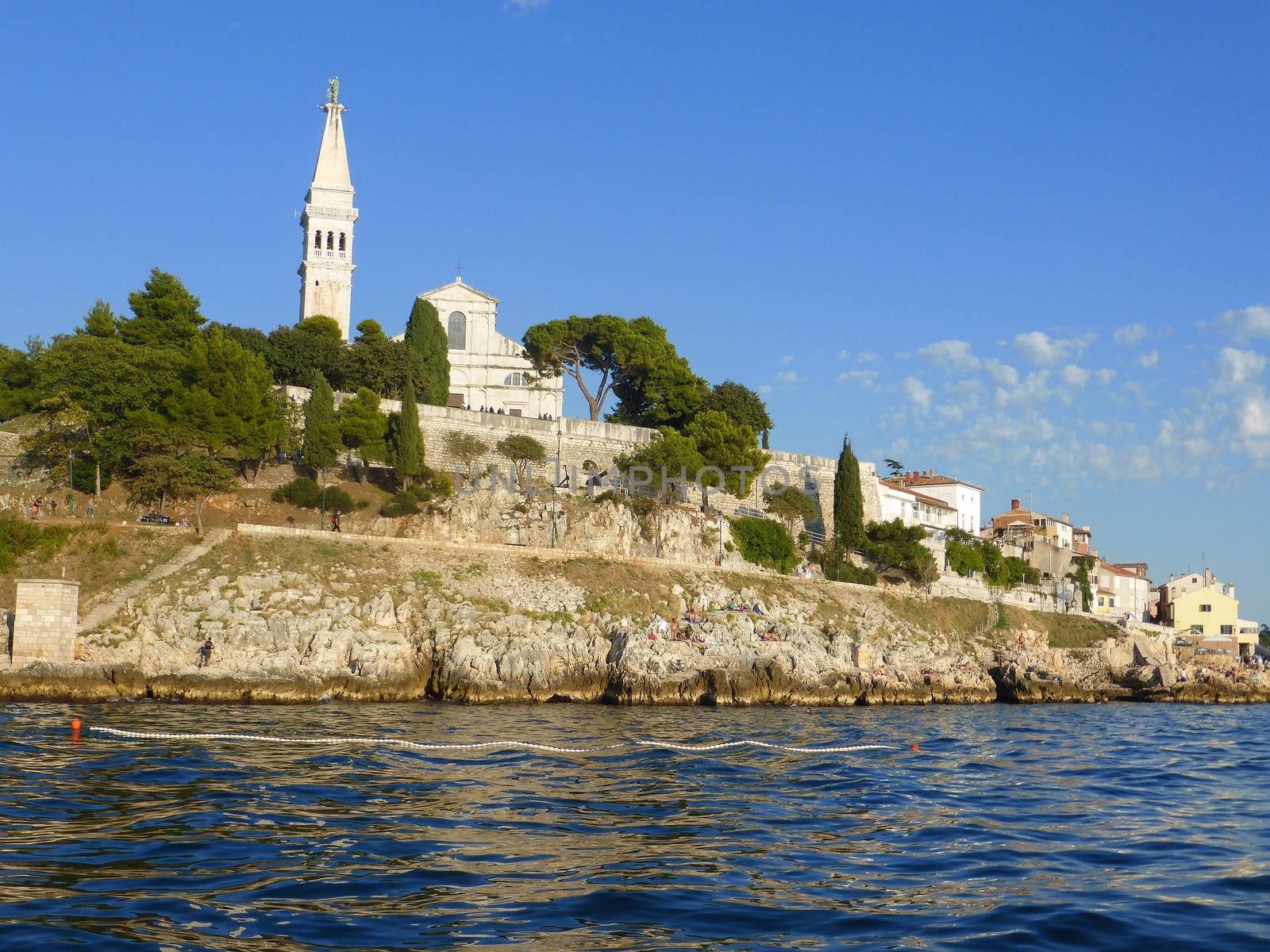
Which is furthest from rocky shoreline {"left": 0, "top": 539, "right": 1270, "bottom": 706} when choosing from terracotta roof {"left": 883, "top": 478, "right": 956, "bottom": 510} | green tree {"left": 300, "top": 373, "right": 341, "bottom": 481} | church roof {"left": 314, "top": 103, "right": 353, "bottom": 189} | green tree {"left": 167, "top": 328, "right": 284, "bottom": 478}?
church roof {"left": 314, "top": 103, "right": 353, "bottom": 189}

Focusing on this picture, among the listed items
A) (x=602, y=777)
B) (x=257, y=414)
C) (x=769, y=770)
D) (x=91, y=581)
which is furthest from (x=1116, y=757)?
(x=257, y=414)

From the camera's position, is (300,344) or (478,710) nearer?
(478,710)

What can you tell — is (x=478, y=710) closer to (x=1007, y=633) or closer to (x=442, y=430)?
(x=442, y=430)

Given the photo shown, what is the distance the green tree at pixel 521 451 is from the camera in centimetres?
5744

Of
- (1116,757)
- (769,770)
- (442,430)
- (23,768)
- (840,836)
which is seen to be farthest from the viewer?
(442,430)

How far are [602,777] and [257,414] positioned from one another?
32.3 metres

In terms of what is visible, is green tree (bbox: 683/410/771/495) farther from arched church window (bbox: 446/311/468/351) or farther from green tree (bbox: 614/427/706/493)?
arched church window (bbox: 446/311/468/351)

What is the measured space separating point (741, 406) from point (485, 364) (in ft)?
52.8

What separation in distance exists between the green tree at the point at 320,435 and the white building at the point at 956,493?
50210 mm

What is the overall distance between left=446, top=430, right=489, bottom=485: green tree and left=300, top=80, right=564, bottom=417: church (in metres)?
11.2

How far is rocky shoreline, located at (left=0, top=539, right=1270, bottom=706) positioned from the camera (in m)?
34.5

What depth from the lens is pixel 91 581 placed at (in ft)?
122

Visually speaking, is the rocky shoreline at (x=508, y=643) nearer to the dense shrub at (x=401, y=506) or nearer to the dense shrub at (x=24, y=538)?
the dense shrub at (x=24, y=538)

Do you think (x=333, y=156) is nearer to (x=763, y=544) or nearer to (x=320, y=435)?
(x=320, y=435)
